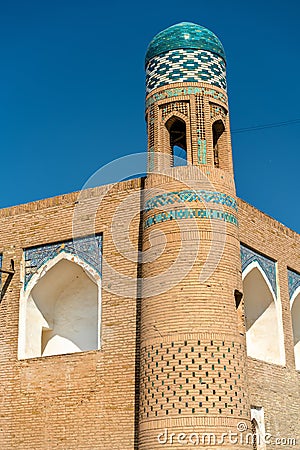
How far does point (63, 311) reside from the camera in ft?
37.4

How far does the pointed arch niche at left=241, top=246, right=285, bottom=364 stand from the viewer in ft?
36.9

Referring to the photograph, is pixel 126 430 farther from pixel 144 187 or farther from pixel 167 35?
pixel 167 35

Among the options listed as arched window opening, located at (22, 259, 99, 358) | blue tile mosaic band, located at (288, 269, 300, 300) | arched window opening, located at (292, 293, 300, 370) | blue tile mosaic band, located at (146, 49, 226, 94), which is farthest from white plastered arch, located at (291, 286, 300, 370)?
blue tile mosaic band, located at (146, 49, 226, 94)

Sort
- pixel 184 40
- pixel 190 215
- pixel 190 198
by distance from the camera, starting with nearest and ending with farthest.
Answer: pixel 190 215
pixel 190 198
pixel 184 40

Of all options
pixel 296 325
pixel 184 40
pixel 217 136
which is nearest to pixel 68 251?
pixel 217 136

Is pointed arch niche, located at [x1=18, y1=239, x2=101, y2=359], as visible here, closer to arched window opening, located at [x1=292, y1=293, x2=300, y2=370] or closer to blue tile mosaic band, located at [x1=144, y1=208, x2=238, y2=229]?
blue tile mosaic band, located at [x1=144, y1=208, x2=238, y2=229]

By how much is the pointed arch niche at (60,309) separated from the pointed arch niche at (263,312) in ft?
8.27

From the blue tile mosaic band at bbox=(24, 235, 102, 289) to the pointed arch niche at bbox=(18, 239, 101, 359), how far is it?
2.3 inches

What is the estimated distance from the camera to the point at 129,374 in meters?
9.35

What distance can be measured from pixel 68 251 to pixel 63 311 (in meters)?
1.29

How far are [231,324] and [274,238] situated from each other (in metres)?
3.29

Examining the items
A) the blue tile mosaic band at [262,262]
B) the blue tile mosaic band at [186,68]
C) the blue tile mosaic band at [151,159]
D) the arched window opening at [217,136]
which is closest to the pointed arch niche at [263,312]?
the blue tile mosaic band at [262,262]

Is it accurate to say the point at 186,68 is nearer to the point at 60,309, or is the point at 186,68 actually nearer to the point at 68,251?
the point at 68,251

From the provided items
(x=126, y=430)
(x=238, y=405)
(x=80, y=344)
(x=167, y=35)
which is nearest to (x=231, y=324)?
(x=238, y=405)
